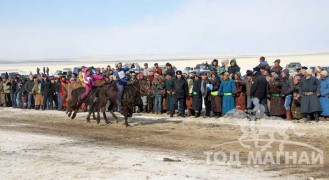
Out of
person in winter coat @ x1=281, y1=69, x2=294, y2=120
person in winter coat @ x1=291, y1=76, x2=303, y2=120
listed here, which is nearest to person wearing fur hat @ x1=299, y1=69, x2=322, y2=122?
person in winter coat @ x1=291, y1=76, x2=303, y2=120

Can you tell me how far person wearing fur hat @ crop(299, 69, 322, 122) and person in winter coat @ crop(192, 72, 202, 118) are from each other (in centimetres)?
463

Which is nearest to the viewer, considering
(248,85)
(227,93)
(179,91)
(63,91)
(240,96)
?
(248,85)

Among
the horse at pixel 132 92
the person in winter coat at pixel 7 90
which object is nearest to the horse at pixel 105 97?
the horse at pixel 132 92

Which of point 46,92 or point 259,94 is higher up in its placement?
point 259,94

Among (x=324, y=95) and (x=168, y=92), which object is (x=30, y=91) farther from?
(x=324, y=95)

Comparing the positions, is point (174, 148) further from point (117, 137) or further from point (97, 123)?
point (97, 123)

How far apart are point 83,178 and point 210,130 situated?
25.8 ft

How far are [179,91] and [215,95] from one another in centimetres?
167

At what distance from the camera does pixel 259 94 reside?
18.7 metres

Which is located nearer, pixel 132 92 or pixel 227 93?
pixel 132 92

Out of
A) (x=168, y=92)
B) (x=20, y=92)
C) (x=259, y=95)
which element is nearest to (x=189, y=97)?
(x=168, y=92)

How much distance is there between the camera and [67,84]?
84.4ft

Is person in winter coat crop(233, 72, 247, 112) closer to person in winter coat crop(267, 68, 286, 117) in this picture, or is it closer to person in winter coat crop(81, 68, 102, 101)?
person in winter coat crop(267, 68, 286, 117)

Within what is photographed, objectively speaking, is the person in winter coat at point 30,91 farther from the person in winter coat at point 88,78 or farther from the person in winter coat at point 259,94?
the person in winter coat at point 259,94
